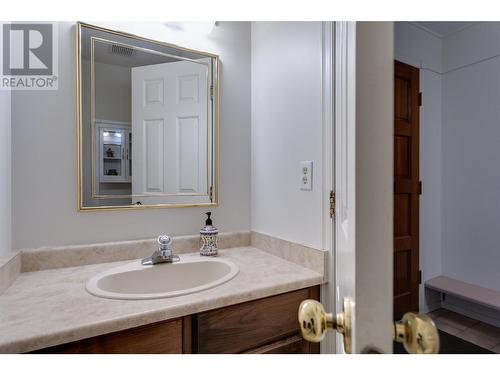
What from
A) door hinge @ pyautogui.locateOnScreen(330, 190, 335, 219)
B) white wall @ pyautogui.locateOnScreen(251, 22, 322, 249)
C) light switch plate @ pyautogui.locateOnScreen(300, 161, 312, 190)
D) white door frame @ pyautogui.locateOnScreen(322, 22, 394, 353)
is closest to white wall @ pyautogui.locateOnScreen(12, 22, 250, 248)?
white wall @ pyautogui.locateOnScreen(251, 22, 322, 249)

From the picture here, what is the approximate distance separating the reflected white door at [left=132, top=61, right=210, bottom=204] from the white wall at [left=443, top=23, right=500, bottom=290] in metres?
1.05

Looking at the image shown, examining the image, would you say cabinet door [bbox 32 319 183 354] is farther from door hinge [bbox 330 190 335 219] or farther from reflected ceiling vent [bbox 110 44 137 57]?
reflected ceiling vent [bbox 110 44 137 57]

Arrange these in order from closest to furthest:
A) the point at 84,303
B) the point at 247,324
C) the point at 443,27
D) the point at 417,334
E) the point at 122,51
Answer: the point at 417,334, the point at 443,27, the point at 84,303, the point at 247,324, the point at 122,51

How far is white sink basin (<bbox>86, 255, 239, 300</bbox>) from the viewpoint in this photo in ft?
3.33

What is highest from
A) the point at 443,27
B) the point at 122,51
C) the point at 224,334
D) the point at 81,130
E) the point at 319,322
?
the point at 122,51

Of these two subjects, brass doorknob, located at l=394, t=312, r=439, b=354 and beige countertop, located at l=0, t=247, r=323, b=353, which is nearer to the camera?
brass doorknob, located at l=394, t=312, r=439, b=354

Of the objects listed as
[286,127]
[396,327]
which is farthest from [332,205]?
[396,327]

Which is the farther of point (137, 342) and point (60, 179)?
point (60, 179)

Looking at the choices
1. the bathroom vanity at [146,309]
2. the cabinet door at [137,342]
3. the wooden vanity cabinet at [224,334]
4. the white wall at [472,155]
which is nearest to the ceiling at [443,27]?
the white wall at [472,155]

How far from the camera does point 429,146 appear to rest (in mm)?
598

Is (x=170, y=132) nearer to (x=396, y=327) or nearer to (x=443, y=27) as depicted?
(x=443, y=27)

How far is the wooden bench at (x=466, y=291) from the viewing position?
56 centimetres

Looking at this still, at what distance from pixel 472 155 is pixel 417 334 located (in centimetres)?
48

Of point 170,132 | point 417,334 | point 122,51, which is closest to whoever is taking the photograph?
point 417,334
